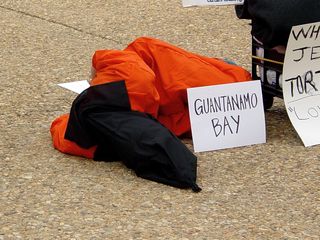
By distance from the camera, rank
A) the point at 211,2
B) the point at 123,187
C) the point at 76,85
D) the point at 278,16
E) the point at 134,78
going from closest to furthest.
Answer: the point at 123,187, the point at 134,78, the point at 278,16, the point at 211,2, the point at 76,85

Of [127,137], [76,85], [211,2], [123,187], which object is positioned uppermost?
[211,2]

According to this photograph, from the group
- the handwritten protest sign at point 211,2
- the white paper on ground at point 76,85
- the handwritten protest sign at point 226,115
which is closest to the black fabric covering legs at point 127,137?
the handwritten protest sign at point 226,115

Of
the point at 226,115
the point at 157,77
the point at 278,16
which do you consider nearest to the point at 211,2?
the point at 278,16

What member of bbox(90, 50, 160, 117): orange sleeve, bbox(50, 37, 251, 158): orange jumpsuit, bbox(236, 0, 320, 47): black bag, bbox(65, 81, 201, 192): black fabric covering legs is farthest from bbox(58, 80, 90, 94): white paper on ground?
bbox(236, 0, 320, 47): black bag

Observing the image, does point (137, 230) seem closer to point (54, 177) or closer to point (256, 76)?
point (54, 177)

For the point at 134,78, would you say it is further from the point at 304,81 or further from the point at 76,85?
the point at 76,85

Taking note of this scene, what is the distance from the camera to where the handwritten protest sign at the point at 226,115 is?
178 inches

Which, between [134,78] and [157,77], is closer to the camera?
[134,78]

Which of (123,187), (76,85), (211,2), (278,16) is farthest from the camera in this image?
(76,85)

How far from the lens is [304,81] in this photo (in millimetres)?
4801

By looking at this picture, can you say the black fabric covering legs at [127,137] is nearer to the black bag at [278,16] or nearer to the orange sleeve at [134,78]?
the orange sleeve at [134,78]

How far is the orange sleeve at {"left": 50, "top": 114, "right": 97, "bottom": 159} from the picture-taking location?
438 cm

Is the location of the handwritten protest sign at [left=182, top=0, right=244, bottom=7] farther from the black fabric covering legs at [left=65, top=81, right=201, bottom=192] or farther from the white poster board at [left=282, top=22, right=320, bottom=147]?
the black fabric covering legs at [left=65, top=81, right=201, bottom=192]

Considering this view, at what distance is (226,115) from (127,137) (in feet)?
2.18
